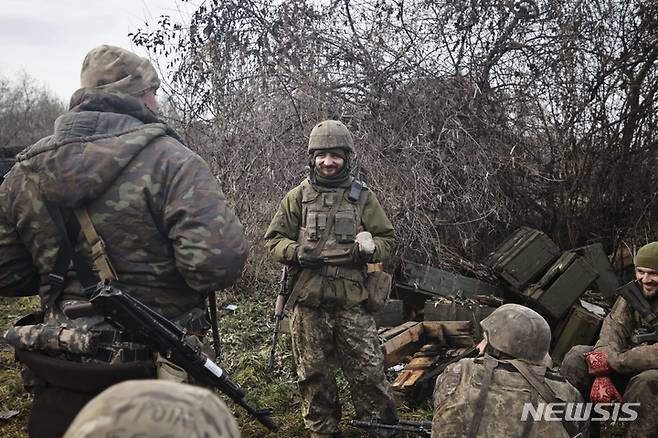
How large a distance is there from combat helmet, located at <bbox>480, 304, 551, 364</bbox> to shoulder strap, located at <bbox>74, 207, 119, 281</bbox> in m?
1.71

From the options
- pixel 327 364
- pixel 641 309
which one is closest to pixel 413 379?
pixel 327 364

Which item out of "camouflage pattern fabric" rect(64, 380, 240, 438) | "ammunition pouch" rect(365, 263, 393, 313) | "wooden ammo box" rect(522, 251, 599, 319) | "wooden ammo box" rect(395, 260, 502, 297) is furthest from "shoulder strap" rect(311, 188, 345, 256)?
"camouflage pattern fabric" rect(64, 380, 240, 438)

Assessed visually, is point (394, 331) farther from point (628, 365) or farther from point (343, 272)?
point (628, 365)

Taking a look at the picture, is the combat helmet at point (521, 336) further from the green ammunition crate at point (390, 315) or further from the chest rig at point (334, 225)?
the green ammunition crate at point (390, 315)

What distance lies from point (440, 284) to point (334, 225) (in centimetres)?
260

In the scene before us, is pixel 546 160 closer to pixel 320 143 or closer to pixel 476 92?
pixel 476 92

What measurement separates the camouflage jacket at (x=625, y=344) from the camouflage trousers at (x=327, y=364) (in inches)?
58.7

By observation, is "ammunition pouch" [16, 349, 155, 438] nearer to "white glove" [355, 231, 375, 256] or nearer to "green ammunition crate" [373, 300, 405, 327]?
"white glove" [355, 231, 375, 256]

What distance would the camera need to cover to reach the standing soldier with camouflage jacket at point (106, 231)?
7.95 ft

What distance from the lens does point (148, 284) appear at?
2.54m

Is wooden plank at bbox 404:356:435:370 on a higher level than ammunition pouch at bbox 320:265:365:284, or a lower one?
lower

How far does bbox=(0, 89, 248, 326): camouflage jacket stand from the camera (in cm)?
242

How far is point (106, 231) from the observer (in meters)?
2.46

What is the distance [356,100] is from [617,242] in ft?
12.7
